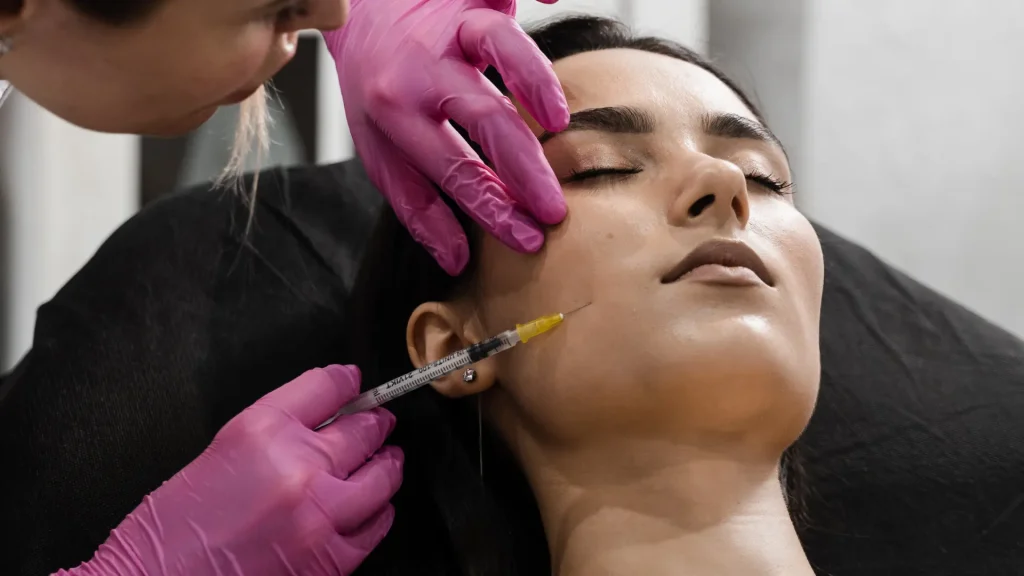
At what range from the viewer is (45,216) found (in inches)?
82.4

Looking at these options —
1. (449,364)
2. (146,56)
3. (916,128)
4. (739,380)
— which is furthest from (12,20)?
(916,128)

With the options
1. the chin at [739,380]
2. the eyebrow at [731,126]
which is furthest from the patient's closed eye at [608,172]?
the chin at [739,380]

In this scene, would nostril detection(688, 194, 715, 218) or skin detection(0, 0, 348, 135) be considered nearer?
skin detection(0, 0, 348, 135)

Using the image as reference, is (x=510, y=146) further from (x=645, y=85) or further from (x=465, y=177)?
(x=645, y=85)

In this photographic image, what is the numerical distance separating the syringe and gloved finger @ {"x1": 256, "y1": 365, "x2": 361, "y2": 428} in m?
0.02

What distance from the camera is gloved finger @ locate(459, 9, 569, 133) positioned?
978 millimetres

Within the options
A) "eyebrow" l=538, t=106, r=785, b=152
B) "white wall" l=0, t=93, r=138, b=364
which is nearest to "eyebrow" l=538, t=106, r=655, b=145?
"eyebrow" l=538, t=106, r=785, b=152

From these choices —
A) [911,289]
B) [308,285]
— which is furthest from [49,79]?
[911,289]

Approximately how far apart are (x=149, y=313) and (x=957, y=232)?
1811mm

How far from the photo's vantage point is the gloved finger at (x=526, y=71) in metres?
0.98

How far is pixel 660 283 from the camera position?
958mm

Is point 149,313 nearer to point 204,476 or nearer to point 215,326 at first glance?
point 215,326

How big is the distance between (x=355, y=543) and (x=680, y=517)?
0.39 m

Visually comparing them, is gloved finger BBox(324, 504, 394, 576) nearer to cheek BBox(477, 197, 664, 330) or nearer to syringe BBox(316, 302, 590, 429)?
syringe BBox(316, 302, 590, 429)
